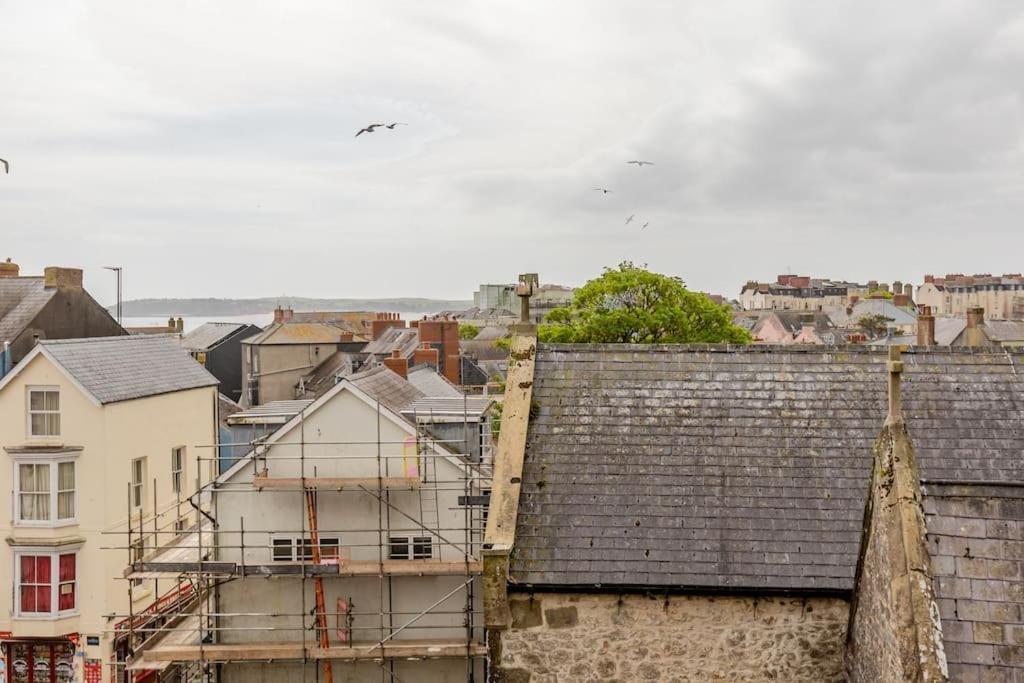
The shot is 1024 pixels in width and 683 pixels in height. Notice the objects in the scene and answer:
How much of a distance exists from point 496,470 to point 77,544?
17881 millimetres

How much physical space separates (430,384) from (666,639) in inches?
1030

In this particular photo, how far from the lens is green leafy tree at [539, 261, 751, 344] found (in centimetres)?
3703

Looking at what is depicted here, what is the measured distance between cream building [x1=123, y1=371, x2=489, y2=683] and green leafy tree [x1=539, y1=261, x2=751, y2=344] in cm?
1651

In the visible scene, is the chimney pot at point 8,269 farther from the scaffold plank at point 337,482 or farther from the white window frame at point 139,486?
the scaffold plank at point 337,482

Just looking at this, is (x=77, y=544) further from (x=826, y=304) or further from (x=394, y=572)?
(x=826, y=304)

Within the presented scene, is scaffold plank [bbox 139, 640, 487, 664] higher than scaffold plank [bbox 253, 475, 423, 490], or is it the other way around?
scaffold plank [bbox 253, 475, 423, 490]

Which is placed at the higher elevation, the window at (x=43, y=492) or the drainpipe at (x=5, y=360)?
the drainpipe at (x=5, y=360)

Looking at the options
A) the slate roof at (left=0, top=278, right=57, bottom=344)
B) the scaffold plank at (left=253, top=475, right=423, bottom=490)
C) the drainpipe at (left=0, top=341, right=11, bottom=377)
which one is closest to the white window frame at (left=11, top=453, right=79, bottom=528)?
the drainpipe at (left=0, top=341, right=11, bottom=377)

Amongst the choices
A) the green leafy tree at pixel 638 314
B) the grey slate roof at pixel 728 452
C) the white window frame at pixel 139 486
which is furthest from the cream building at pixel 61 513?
the green leafy tree at pixel 638 314

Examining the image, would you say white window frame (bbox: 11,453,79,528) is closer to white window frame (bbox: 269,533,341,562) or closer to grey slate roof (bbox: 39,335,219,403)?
grey slate roof (bbox: 39,335,219,403)

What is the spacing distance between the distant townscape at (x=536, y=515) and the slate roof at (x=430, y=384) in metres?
8.40

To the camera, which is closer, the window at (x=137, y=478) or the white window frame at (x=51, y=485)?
the white window frame at (x=51, y=485)

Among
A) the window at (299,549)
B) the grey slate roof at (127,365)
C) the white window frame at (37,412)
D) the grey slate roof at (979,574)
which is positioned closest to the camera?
the grey slate roof at (979,574)

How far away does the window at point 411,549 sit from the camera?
2095 centimetres
